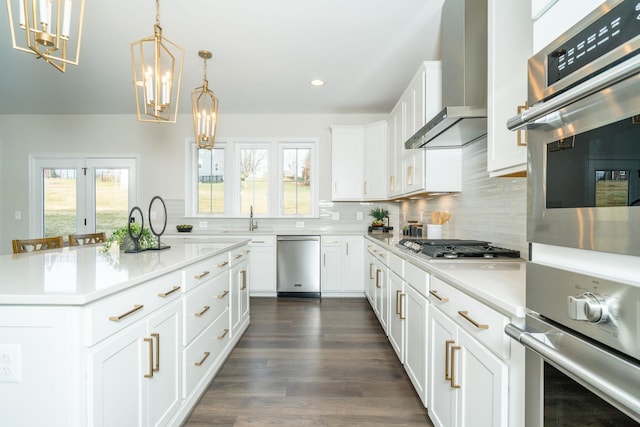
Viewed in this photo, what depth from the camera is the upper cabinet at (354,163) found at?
462cm

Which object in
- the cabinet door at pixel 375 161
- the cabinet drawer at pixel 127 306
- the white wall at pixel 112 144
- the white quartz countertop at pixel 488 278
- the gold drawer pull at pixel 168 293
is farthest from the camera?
the white wall at pixel 112 144

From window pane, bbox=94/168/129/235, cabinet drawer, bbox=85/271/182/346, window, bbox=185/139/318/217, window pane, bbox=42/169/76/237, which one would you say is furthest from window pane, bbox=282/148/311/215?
cabinet drawer, bbox=85/271/182/346

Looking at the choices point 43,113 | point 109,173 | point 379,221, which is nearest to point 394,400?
point 379,221

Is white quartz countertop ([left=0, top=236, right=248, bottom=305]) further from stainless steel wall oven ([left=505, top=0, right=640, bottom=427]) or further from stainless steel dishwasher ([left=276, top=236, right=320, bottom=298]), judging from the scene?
stainless steel dishwasher ([left=276, top=236, right=320, bottom=298])

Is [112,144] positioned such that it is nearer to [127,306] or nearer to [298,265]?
[298,265]

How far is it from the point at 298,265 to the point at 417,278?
2761 mm

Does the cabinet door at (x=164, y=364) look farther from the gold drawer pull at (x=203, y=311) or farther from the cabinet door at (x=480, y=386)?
the cabinet door at (x=480, y=386)

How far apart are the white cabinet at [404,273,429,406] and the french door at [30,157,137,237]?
4762 millimetres

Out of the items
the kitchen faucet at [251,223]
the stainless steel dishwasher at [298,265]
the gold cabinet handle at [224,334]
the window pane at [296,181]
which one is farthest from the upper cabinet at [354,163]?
the gold cabinet handle at [224,334]

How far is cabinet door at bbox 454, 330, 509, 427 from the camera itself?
101 cm

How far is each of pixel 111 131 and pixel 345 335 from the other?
4.79m

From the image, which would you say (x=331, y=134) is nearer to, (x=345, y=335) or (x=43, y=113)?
(x=345, y=335)

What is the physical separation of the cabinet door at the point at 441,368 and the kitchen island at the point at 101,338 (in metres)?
1.32

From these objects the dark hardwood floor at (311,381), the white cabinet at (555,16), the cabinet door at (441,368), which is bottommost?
the dark hardwood floor at (311,381)
